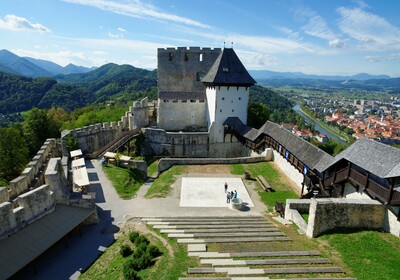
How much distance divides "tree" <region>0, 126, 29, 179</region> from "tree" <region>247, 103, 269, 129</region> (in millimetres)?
23972

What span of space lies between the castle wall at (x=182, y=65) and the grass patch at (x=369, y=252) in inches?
1044

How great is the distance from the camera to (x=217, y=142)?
101ft

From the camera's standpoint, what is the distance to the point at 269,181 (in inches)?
847

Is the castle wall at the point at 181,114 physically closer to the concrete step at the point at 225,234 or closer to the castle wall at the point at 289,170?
the castle wall at the point at 289,170

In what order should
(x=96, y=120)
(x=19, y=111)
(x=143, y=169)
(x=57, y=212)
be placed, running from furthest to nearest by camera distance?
(x=19, y=111) < (x=96, y=120) < (x=143, y=169) < (x=57, y=212)

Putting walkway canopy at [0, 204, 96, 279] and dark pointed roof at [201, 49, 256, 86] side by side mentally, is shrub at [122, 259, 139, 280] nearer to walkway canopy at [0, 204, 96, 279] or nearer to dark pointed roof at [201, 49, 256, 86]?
walkway canopy at [0, 204, 96, 279]

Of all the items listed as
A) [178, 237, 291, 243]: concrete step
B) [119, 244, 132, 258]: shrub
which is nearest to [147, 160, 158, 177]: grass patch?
[119, 244, 132, 258]: shrub

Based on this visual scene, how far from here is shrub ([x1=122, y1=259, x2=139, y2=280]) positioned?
9977 millimetres

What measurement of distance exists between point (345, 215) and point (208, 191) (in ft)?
29.8

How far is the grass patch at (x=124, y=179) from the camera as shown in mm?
19766

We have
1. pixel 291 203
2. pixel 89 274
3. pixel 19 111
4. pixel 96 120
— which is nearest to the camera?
pixel 89 274

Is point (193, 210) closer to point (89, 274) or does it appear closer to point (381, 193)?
point (89, 274)

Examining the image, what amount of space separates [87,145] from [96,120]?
1754cm

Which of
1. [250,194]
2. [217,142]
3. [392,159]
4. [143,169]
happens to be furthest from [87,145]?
[392,159]
